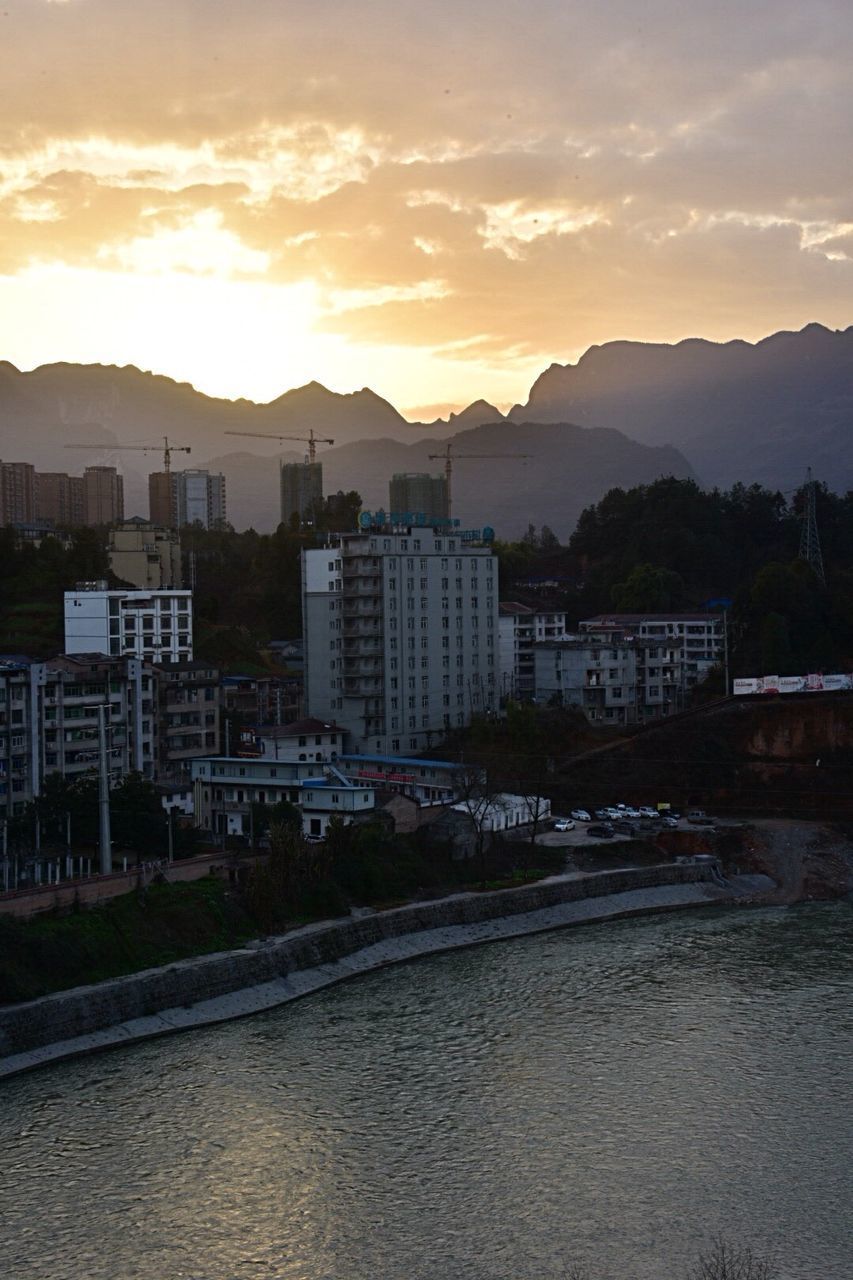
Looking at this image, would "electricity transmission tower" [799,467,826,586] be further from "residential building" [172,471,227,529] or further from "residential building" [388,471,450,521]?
"residential building" [172,471,227,529]

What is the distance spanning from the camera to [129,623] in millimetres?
35156

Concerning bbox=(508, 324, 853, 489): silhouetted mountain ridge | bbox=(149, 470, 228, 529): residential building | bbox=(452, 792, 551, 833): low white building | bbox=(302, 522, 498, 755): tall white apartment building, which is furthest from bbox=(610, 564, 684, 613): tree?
bbox=(508, 324, 853, 489): silhouetted mountain ridge

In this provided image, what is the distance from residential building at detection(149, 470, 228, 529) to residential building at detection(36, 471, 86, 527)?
17.3 feet

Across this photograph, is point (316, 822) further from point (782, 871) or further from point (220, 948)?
point (782, 871)

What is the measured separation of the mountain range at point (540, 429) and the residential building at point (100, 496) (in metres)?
29.5

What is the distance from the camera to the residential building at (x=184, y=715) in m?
28.9

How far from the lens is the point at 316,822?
25781 mm

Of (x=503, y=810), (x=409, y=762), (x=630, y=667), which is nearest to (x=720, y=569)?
(x=630, y=667)

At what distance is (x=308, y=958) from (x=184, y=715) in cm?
1026

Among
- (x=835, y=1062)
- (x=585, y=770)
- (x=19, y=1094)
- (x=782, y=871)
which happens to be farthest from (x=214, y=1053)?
(x=585, y=770)

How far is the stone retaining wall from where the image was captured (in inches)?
669

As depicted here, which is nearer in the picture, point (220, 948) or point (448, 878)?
point (220, 948)

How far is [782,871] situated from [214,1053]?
14.6m

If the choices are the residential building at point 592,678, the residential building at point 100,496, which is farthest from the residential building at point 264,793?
the residential building at point 100,496
